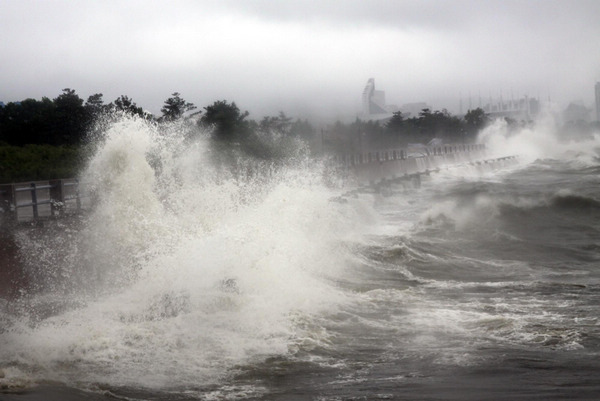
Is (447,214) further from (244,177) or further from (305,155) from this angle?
(305,155)

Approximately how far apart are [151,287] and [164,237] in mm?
2976

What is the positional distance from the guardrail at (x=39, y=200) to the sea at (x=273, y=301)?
44cm

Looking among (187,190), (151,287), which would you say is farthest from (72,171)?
(151,287)

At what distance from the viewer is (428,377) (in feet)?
23.4

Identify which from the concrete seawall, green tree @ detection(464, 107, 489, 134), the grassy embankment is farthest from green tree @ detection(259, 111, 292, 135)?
green tree @ detection(464, 107, 489, 134)

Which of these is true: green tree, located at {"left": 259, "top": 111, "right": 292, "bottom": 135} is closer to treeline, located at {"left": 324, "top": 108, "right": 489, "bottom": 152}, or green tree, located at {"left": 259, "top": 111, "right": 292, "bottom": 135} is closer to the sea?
treeline, located at {"left": 324, "top": 108, "right": 489, "bottom": 152}

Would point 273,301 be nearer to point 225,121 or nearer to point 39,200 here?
point 39,200

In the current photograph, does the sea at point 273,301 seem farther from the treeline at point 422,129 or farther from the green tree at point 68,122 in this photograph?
the treeline at point 422,129

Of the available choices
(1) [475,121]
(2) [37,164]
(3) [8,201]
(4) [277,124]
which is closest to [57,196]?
(3) [8,201]

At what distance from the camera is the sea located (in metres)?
7.09

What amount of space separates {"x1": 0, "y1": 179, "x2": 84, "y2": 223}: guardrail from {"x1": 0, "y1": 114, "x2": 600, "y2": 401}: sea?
17.2 inches

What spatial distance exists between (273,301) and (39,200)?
6.63 metres

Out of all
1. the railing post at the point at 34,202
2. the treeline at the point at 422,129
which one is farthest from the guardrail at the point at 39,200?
the treeline at the point at 422,129

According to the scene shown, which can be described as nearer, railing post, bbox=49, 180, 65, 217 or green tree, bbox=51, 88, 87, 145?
railing post, bbox=49, 180, 65, 217
